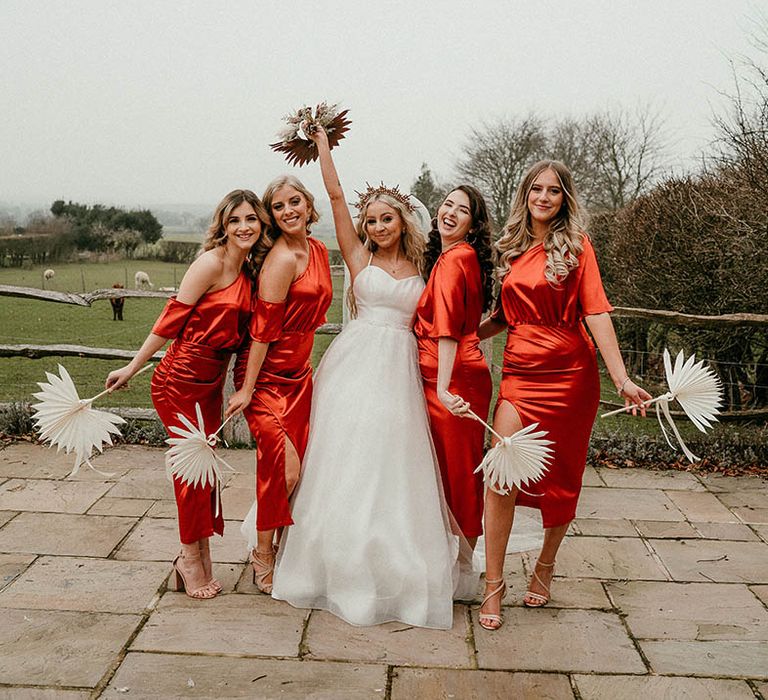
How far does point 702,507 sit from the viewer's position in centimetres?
488

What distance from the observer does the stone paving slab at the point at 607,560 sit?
3.85m

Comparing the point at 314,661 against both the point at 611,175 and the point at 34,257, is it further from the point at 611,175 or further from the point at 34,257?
the point at 611,175

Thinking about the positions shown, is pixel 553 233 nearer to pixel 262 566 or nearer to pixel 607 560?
pixel 607 560

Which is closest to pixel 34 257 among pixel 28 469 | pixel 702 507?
pixel 28 469

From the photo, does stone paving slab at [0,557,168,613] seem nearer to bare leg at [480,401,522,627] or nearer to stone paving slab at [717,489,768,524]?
bare leg at [480,401,522,627]

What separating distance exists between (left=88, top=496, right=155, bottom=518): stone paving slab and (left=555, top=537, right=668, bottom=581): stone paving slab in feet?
8.31

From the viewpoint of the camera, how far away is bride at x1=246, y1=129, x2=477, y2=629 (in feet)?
10.7

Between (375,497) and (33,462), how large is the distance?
3.35 metres

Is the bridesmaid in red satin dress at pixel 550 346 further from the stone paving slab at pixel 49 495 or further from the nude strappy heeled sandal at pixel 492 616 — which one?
the stone paving slab at pixel 49 495

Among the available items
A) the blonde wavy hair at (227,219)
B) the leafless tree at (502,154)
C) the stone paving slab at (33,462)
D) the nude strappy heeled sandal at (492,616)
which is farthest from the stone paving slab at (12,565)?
the leafless tree at (502,154)

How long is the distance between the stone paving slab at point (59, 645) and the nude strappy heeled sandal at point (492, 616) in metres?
1.50

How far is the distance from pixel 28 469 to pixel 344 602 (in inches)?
123

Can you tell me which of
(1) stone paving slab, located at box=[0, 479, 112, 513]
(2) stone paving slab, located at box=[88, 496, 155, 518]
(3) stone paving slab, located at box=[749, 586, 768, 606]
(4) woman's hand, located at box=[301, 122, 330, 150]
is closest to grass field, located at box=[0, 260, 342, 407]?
(1) stone paving slab, located at box=[0, 479, 112, 513]

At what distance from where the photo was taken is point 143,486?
5062mm
